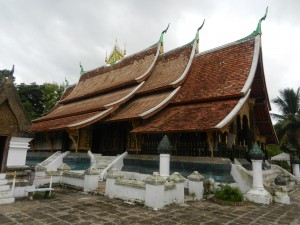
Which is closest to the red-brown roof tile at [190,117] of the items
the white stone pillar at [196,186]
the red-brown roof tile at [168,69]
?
the white stone pillar at [196,186]

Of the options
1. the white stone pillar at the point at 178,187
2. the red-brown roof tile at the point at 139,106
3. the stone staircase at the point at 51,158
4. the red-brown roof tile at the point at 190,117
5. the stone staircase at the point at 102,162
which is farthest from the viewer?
the stone staircase at the point at 51,158

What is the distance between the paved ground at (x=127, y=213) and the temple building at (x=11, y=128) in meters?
1.13

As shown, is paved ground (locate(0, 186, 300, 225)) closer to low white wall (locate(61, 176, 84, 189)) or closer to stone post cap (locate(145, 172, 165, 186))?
stone post cap (locate(145, 172, 165, 186))

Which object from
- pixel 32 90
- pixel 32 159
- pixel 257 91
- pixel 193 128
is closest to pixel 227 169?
pixel 193 128

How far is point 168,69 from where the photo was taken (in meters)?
14.7

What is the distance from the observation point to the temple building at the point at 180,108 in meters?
9.58

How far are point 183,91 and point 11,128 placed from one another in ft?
27.1

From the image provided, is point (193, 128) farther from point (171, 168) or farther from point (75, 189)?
point (75, 189)

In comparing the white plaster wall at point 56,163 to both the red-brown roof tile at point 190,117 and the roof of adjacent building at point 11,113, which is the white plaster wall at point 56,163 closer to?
the red-brown roof tile at point 190,117

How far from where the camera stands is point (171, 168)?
973 cm

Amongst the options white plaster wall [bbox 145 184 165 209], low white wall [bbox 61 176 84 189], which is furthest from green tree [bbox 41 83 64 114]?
white plaster wall [bbox 145 184 165 209]

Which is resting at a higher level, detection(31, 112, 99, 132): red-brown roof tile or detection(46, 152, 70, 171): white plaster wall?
detection(31, 112, 99, 132): red-brown roof tile

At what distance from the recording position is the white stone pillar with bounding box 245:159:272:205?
7.51 metres

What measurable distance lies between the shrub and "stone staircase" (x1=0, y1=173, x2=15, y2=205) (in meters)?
5.80
